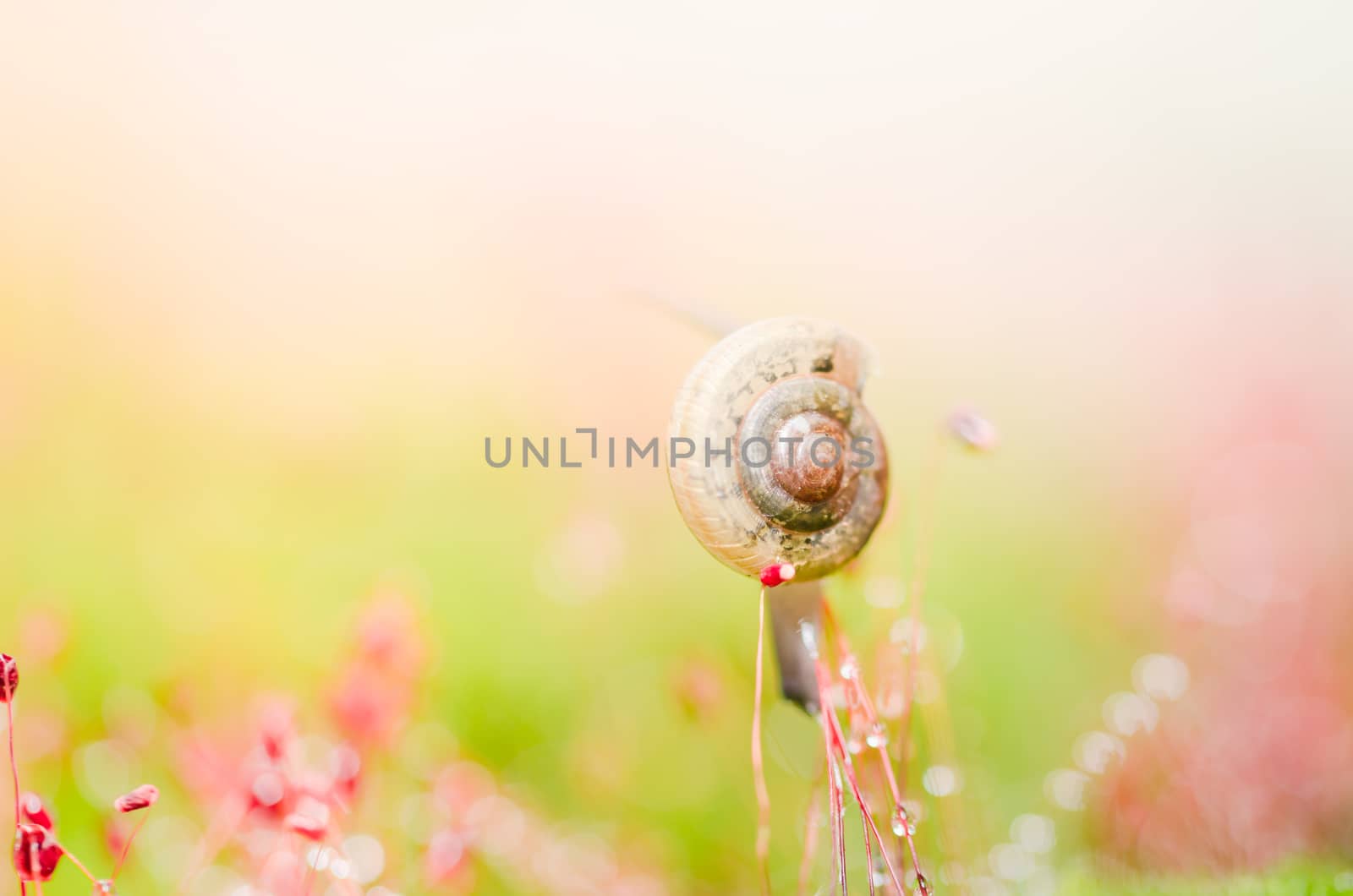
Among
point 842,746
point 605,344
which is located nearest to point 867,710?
point 842,746

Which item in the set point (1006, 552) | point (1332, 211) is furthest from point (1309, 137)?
point (1006, 552)

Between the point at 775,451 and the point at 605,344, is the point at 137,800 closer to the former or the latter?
the point at 775,451

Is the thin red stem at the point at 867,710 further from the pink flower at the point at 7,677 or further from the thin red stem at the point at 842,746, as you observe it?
the pink flower at the point at 7,677

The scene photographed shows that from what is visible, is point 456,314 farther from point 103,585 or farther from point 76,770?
point 76,770

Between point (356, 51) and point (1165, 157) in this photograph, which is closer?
point (356, 51)

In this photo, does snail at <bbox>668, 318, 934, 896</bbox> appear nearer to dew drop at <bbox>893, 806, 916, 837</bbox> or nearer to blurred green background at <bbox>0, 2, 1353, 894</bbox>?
dew drop at <bbox>893, 806, 916, 837</bbox>

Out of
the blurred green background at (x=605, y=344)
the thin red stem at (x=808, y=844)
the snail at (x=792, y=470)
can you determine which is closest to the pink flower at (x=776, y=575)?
the snail at (x=792, y=470)

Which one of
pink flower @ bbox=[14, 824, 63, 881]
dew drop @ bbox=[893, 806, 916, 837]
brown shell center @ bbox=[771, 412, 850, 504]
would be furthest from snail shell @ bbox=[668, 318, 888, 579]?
pink flower @ bbox=[14, 824, 63, 881]
